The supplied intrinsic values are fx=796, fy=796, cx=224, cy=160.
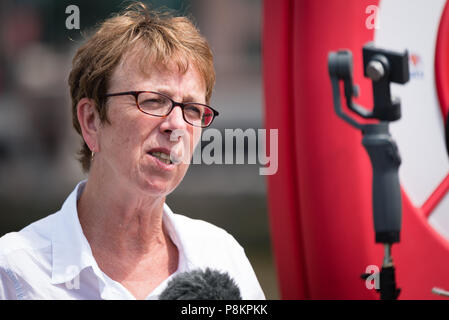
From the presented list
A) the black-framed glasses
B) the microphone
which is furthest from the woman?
the microphone

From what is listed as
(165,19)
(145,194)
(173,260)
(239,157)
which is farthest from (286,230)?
(165,19)

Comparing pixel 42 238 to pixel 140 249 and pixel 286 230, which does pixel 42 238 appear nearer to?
pixel 140 249

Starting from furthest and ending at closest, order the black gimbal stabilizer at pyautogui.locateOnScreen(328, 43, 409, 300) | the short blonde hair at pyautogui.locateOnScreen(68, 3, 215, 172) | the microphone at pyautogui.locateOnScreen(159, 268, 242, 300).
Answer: the short blonde hair at pyautogui.locateOnScreen(68, 3, 215, 172)
the black gimbal stabilizer at pyautogui.locateOnScreen(328, 43, 409, 300)
the microphone at pyautogui.locateOnScreen(159, 268, 242, 300)

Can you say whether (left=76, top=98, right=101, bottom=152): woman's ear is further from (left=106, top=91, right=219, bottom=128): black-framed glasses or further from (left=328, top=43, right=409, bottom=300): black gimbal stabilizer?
(left=328, top=43, right=409, bottom=300): black gimbal stabilizer

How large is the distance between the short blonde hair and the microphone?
0.43 m

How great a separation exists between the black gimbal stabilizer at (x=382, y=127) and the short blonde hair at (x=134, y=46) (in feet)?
1.01

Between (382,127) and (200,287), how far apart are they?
0.47m

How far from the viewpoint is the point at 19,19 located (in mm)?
4719

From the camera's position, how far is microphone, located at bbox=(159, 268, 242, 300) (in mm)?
1337

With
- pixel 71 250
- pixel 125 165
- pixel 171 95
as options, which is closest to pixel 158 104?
pixel 171 95

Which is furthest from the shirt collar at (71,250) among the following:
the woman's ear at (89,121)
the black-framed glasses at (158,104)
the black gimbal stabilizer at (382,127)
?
the black gimbal stabilizer at (382,127)

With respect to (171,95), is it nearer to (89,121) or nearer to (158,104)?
(158,104)

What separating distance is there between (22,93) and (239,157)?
11.3 feet

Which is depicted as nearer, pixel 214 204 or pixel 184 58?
pixel 184 58
